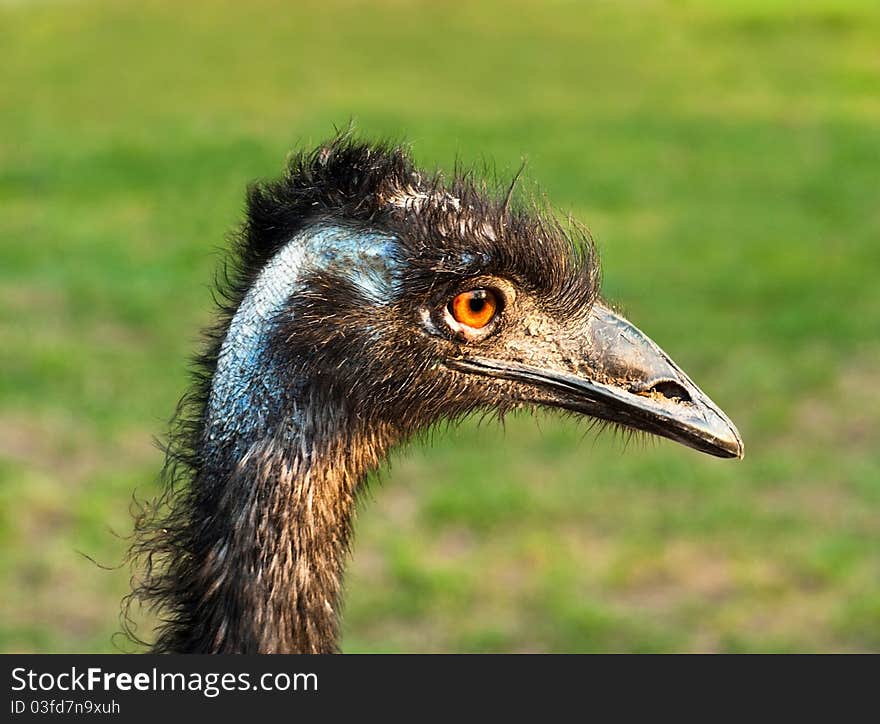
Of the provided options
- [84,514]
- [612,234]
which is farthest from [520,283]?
[612,234]

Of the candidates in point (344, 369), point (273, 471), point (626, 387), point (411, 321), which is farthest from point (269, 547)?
point (626, 387)

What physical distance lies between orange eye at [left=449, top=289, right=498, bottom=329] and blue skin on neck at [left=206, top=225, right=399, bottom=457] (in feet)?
0.46

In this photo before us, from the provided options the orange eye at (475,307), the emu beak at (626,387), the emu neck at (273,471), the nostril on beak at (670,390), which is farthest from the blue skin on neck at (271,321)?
the nostril on beak at (670,390)

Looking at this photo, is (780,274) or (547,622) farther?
(780,274)

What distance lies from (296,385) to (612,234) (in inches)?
320

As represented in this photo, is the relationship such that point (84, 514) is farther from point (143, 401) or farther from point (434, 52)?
point (434, 52)

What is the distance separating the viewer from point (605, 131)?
1395 centimetres

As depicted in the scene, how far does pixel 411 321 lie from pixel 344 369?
0.17 m

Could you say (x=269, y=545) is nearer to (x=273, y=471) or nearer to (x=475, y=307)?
(x=273, y=471)

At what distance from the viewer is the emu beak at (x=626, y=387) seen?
3.15m

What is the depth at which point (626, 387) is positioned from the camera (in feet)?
10.4

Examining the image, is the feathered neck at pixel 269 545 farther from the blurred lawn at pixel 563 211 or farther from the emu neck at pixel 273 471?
the blurred lawn at pixel 563 211

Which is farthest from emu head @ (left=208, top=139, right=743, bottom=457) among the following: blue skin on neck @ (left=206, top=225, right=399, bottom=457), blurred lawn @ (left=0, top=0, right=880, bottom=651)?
blurred lawn @ (left=0, top=0, right=880, bottom=651)

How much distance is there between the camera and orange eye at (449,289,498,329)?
3.06m
